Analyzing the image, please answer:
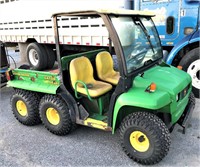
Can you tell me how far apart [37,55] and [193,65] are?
4719 mm

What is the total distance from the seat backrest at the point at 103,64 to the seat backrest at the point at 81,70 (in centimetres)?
15

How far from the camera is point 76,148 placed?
9.47ft

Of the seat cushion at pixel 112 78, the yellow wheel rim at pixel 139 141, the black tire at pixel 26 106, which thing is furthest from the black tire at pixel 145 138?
the black tire at pixel 26 106

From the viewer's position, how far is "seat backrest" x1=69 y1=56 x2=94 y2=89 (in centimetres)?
289

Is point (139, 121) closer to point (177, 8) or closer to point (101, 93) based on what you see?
point (101, 93)

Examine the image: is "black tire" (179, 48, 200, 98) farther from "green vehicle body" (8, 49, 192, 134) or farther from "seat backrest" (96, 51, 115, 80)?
"seat backrest" (96, 51, 115, 80)

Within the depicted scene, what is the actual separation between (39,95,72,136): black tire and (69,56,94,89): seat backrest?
0.33 m

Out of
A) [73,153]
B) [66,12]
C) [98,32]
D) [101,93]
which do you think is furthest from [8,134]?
[98,32]

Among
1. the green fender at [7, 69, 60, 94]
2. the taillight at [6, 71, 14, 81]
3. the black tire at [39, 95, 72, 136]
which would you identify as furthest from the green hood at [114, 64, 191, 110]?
the taillight at [6, 71, 14, 81]

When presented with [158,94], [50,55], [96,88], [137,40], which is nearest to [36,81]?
[96,88]

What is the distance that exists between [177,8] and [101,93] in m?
2.90

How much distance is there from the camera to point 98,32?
5523mm

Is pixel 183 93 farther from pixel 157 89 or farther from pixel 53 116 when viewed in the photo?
pixel 53 116

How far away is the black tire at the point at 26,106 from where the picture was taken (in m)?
3.36
